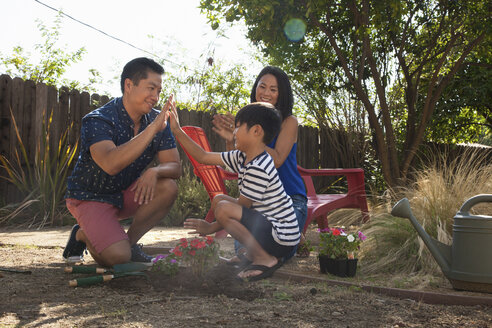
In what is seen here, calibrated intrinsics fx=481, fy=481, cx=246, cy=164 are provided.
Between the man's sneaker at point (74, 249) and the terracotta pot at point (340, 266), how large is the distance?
1.53 meters

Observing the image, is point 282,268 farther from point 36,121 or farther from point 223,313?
point 36,121

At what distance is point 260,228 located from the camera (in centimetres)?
262

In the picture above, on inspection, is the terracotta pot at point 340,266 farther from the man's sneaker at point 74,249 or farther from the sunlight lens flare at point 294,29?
the sunlight lens flare at point 294,29

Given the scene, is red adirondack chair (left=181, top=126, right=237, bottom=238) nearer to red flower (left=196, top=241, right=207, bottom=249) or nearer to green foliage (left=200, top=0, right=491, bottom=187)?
red flower (left=196, top=241, right=207, bottom=249)

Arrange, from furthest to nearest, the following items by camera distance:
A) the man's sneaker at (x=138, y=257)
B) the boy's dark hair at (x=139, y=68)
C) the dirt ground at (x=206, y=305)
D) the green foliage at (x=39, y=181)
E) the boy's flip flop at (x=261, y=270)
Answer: the green foliage at (x=39, y=181), the man's sneaker at (x=138, y=257), the boy's dark hair at (x=139, y=68), the boy's flip flop at (x=261, y=270), the dirt ground at (x=206, y=305)

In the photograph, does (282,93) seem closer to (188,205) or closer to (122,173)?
(122,173)

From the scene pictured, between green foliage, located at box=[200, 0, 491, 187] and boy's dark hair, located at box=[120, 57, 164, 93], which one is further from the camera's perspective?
green foliage, located at box=[200, 0, 491, 187]

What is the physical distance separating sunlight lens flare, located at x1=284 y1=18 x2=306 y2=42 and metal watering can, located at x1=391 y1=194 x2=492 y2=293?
3.72m

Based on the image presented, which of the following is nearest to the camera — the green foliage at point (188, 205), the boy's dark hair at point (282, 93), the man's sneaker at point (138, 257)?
the man's sneaker at point (138, 257)

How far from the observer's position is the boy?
101 inches

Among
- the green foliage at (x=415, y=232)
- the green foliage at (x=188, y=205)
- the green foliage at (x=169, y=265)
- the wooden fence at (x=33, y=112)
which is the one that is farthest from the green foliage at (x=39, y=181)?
the green foliage at (x=415, y=232)

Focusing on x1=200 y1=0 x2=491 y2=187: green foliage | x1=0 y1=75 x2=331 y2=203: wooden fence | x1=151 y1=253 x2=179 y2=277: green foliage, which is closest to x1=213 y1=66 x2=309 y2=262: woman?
x1=151 y1=253 x2=179 y2=277: green foliage

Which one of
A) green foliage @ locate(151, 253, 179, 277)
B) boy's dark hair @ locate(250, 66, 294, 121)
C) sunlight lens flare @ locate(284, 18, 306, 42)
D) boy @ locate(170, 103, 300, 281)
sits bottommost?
green foliage @ locate(151, 253, 179, 277)

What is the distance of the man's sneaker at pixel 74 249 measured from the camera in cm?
304
